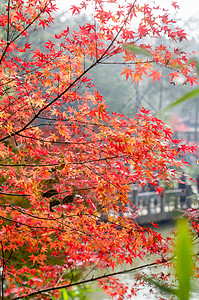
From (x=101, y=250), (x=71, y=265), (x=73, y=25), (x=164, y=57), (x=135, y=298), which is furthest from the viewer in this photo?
(x=73, y=25)

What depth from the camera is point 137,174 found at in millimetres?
2568

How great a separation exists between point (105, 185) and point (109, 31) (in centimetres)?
118

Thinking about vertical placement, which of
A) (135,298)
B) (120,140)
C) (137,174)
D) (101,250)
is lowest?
Result: (135,298)

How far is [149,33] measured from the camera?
7.06 feet

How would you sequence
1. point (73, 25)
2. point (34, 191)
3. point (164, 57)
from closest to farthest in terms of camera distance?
point (164, 57) < point (34, 191) < point (73, 25)

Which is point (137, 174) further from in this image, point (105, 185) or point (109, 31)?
point (109, 31)

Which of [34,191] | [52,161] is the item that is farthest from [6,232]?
[52,161]

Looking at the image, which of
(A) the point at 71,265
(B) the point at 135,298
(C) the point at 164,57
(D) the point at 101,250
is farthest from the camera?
(B) the point at 135,298

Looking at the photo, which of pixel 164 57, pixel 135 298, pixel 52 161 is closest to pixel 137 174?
pixel 52 161

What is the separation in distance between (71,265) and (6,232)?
91 cm

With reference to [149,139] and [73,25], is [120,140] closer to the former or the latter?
[149,139]

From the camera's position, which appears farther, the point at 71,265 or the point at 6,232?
the point at 71,265

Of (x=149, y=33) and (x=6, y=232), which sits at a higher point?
(x=149, y=33)

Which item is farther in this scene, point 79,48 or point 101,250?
point 101,250
